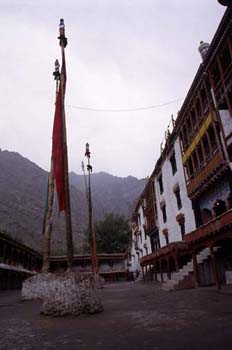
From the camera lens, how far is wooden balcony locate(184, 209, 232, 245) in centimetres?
1089

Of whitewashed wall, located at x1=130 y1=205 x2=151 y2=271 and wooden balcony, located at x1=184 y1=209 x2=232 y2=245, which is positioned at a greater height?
whitewashed wall, located at x1=130 y1=205 x2=151 y2=271

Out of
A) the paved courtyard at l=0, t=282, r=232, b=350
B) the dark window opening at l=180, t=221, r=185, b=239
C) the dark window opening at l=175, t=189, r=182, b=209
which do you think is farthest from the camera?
the dark window opening at l=175, t=189, r=182, b=209

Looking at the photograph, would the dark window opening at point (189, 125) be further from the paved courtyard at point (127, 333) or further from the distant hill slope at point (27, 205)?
the distant hill slope at point (27, 205)

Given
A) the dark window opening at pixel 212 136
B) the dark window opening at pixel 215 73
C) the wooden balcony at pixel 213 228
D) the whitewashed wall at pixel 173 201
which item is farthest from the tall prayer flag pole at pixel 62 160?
the whitewashed wall at pixel 173 201

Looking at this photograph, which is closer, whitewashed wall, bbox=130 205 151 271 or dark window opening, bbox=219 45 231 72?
dark window opening, bbox=219 45 231 72

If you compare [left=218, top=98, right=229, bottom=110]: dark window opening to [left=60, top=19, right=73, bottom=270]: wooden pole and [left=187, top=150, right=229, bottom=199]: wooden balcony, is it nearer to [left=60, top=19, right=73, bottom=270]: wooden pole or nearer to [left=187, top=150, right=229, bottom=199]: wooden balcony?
[left=187, top=150, right=229, bottom=199]: wooden balcony

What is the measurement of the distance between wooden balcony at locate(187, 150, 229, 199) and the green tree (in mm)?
34142

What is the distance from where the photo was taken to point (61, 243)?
251 ft

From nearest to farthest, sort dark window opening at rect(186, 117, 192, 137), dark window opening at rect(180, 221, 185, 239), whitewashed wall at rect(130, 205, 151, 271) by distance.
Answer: dark window opening at rect(186, 117, 192, 137) → dark window opening at rect(180, 221, 185, 239) → whitewashed wall at rect(130, 205, 151, 271)

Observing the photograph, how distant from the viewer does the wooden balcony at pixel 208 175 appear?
50.0 ft

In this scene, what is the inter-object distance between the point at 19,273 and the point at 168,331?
88.4ft

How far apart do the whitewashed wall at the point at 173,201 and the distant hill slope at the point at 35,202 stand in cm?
3762

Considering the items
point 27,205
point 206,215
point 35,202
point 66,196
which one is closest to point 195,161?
point 206,215

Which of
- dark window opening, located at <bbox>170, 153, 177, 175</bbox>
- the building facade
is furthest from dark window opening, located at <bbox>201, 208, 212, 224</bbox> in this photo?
dark window opening, located at <bbox>170, 153, 177, 175</bbox>
